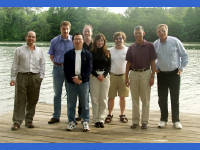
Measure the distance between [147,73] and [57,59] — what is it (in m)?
1.46

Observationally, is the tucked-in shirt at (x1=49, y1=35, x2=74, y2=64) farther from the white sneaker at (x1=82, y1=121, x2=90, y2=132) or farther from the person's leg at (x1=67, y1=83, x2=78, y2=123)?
the white sneaker at (x1=82, y1=121, x2=90, y2=132)

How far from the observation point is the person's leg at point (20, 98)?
4.83 meters

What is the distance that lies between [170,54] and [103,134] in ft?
5.10

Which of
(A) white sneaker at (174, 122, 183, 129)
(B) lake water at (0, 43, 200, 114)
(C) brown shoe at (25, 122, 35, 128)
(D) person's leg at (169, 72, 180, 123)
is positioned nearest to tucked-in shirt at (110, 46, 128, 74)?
(D) person's leg at (169, 72, 180, 123)

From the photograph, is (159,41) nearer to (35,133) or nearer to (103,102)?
(103,102)

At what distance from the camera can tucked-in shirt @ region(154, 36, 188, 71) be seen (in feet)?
15.8

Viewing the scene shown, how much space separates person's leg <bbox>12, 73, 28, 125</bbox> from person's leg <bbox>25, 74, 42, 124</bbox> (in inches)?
2.5

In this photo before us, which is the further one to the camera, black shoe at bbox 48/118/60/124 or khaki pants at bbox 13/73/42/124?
black shoe at bbox 48/118/60/124

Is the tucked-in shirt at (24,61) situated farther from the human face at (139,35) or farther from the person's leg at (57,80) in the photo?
the human face at (139,35)

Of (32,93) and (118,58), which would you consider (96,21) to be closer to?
(118,58)

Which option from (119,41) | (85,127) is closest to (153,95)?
(119,41)

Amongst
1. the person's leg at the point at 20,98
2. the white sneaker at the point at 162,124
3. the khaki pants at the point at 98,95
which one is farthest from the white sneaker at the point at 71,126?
the white sneaker at the point at 162,124

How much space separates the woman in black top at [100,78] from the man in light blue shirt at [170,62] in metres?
0.80

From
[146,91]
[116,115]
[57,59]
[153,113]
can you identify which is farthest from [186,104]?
[57,59]
